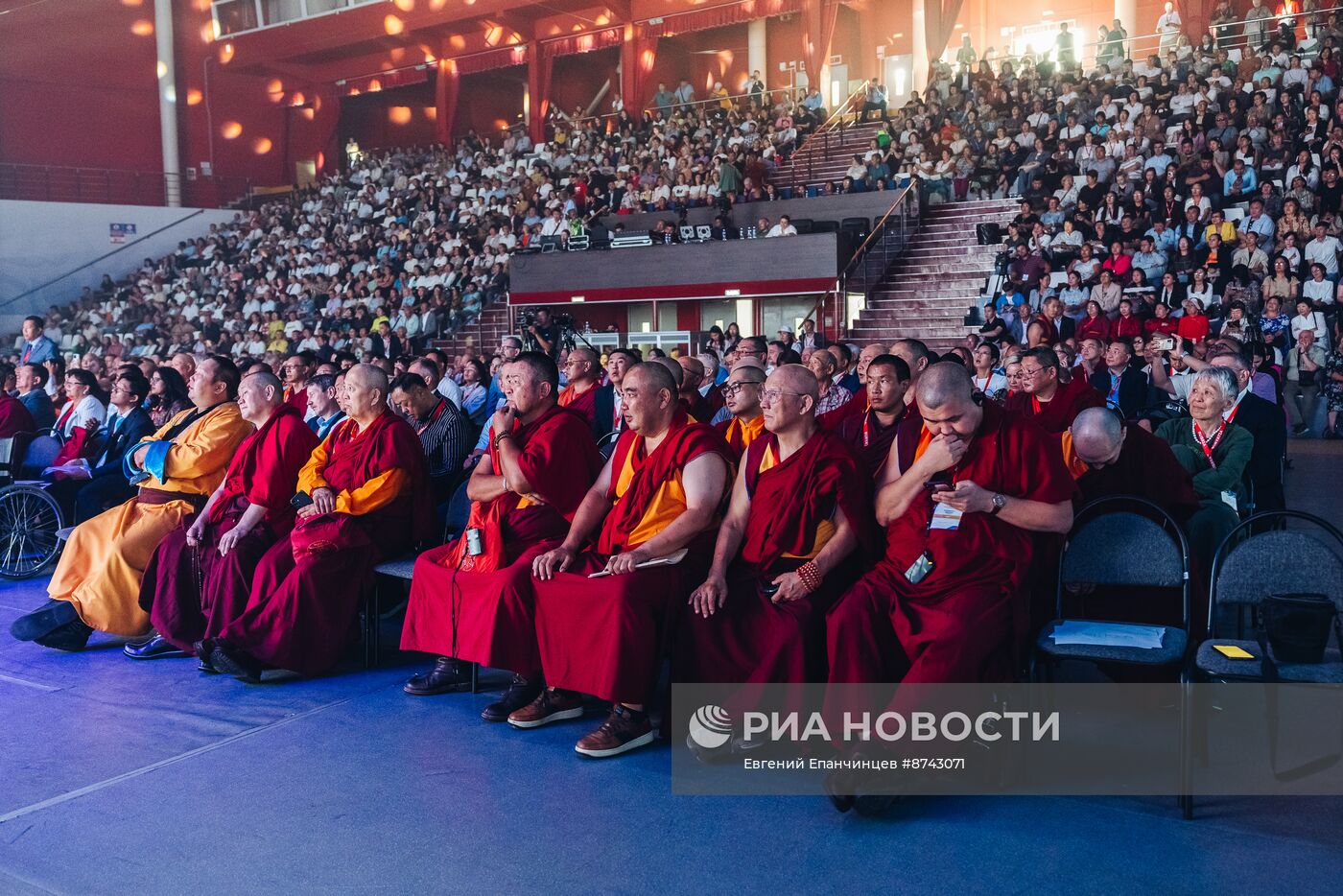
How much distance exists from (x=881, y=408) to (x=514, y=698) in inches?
79.5

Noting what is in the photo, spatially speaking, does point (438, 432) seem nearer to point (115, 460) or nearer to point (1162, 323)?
point (115, 460)

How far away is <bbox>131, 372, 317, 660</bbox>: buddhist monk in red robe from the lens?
4648 mm

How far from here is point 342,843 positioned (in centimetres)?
288

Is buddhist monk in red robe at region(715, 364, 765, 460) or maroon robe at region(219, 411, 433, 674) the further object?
buddhist monk in red robe at region(715, 364, 765, 460)

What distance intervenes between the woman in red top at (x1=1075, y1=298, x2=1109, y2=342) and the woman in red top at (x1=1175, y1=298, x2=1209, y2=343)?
0.66m

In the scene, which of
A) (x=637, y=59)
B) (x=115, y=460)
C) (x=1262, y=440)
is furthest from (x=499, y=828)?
(x=637, y=59)

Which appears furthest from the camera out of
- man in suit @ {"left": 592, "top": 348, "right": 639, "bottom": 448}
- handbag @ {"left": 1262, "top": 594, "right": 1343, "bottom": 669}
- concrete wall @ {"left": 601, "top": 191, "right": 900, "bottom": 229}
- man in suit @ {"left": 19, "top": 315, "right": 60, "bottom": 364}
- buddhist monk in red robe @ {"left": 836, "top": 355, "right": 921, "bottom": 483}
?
concrete wall @ {"left": 601, "top": 191, "right": 900, "bottom": 229}

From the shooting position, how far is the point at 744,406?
4.82 metres

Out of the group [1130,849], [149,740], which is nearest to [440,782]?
[149,740]

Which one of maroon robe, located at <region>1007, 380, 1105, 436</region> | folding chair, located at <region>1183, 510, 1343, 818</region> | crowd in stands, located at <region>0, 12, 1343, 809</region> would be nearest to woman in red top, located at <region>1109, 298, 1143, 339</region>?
crowd in stands, located at <region>0, 12, 1343, 809</region>

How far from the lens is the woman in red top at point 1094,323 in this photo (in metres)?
10.6

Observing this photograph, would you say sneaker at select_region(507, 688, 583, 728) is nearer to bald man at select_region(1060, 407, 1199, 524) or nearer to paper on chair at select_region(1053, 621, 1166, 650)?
paper on chair at select_region(1053, 621, 1166, 650)

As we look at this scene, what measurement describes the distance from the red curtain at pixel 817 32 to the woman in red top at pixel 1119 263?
400 inches

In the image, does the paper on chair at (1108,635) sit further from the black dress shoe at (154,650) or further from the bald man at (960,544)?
the black dress shoe at (154,650)
